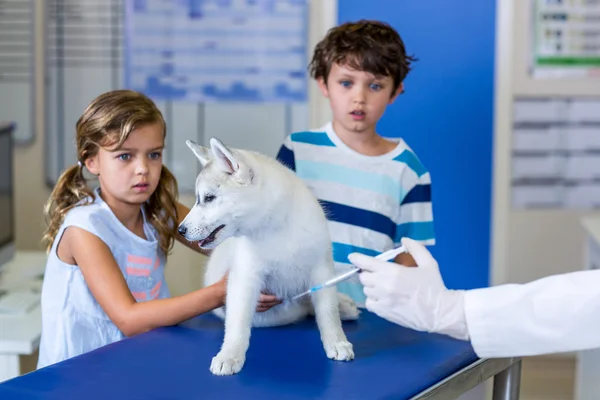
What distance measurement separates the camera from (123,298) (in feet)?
4.80

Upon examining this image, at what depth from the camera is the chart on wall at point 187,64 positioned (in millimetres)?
3006

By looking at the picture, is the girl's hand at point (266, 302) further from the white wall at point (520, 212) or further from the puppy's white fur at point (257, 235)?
the white wall at point (520, 212)

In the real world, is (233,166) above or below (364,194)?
above

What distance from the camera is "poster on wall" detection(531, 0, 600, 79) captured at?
301cm

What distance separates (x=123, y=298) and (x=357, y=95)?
0.63 m

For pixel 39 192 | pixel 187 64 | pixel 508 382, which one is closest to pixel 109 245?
pixel 508 382

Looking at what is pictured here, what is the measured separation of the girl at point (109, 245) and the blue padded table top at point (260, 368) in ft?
0.26

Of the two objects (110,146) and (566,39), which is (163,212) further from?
(566,39)

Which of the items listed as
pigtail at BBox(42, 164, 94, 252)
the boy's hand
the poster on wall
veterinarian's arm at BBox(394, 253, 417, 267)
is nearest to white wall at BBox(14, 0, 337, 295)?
the poster on wall

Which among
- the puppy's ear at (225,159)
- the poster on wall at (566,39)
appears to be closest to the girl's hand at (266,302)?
the puppy's ear at (225,159)

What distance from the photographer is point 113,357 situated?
4.26 ft

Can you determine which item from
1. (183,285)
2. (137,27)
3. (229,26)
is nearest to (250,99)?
(229,26)

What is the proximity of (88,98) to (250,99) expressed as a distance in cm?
59

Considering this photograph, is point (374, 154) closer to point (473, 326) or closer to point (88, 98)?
point (473, 326)
